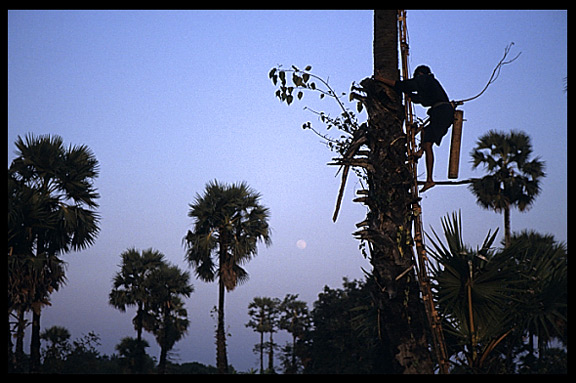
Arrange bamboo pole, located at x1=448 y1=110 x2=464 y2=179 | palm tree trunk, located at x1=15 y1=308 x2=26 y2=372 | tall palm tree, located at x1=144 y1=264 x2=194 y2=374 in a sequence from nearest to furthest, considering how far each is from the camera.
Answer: bamboo pole, located at x1=448 y1=110 x2=464 y2=179 → palm tree trunk, located at x1=15 y1=308 x2=26 y2=372 → tall palm tree, located at x1=144 y1=264 x2=194 y2=374

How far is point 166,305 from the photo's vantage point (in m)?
31.7

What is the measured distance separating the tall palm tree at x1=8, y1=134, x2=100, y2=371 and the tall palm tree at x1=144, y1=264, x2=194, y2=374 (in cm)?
1128

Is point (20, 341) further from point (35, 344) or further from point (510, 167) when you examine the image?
point (510, 167)

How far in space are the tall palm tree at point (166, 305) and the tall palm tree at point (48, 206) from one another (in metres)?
11.3

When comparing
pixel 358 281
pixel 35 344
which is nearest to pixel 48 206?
pixel 35 344

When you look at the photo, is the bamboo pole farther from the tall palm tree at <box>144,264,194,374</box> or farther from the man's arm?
the tall palm tree at <box>144,264,194,374</box>

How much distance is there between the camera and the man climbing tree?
6.10m

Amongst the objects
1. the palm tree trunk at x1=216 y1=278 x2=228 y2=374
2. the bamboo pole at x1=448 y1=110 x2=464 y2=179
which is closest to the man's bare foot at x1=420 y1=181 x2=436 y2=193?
the bamboo pole at x1=448 y1=110 x2=464 y2=179

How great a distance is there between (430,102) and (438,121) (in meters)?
0.24

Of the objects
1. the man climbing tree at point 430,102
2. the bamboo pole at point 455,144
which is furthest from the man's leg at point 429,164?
the bamboo pole at point 455,144

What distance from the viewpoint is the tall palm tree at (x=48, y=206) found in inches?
695

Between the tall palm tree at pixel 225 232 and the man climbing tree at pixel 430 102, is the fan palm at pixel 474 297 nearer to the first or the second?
the man climbing tree at pixel 430 102

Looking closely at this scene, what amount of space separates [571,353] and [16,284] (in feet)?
51.8
